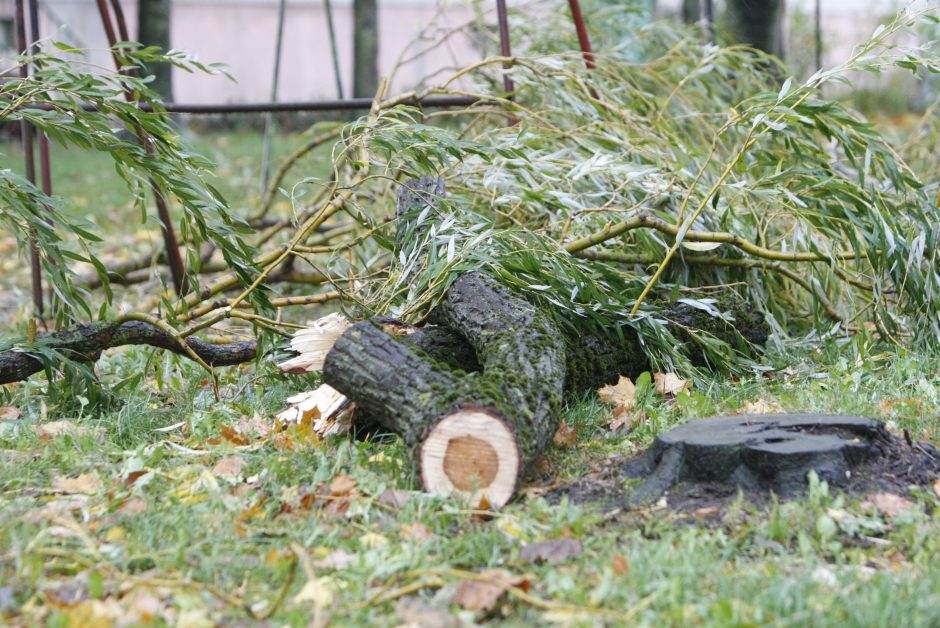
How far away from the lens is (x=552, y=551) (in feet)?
8.29

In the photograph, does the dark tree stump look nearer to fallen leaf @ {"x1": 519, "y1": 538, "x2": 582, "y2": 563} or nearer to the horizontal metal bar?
fallen leaf @ {"x1": 519, "y1": 538, "x2": 582, "y2": 563}

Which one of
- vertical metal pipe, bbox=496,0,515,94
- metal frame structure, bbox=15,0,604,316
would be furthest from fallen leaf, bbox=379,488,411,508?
vertical metal pipe, bbox=496,0,515,94

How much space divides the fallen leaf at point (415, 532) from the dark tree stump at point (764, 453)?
0.61 meters

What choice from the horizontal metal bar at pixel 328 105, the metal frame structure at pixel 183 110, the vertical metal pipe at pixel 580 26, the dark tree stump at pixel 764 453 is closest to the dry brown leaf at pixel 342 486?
the dark tree stump at pixel 764 453

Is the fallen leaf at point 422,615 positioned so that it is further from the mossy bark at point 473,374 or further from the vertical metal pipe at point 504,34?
the vertical metal pipe at point 504,34

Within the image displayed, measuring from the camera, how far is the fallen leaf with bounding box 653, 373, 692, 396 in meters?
3.79

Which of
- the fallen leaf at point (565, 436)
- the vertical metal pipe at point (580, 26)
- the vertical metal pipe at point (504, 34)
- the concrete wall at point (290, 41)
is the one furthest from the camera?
the concrete wall at point (290, 41)

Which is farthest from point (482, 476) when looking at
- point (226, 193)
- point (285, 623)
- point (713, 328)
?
point (226, 193)

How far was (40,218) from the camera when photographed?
387 cm

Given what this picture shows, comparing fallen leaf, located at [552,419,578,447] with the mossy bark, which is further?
fallen leaf, located at [552,419,578,447]

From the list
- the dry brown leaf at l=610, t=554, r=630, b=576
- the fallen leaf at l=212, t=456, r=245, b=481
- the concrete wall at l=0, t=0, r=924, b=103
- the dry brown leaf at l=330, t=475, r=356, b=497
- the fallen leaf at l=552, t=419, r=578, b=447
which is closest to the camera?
the dry brown leaf at l=610, t=554, r=630, b=576

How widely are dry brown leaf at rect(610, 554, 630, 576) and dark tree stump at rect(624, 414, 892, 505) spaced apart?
15.8 inches

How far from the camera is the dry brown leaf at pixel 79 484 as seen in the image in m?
2.99

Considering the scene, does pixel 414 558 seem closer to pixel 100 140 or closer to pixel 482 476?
pixel 482 476
